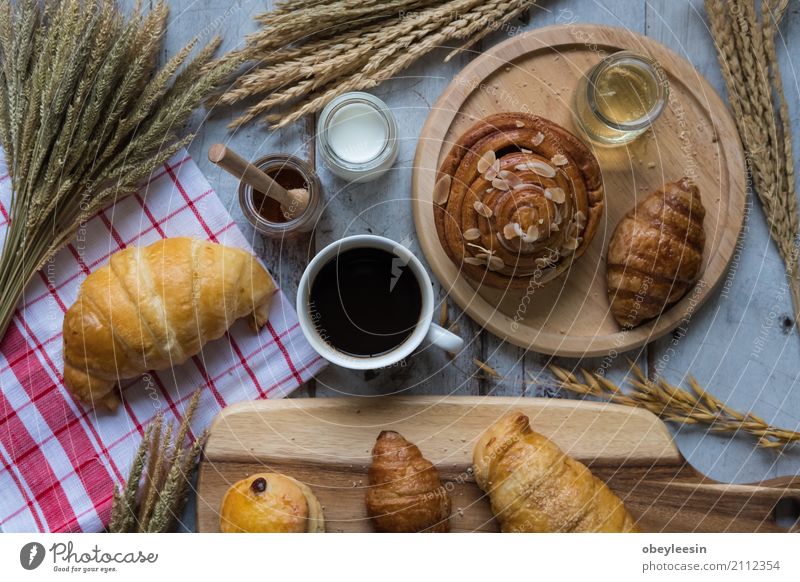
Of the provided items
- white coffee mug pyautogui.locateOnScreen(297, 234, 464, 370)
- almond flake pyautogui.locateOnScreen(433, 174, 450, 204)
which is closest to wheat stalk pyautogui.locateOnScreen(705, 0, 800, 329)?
almond flake pyautogui.locateOnScreen(433, 174, 450, 204)

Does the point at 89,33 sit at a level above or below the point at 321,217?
above

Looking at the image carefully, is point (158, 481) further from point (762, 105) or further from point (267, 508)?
point (762, 105)

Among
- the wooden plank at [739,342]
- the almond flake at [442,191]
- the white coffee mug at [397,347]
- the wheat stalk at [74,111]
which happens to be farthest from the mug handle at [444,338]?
the wheat stalk at [74,111]

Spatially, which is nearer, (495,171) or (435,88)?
(495,171)

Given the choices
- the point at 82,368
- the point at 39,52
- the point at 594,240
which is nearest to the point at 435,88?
the point at 594,240

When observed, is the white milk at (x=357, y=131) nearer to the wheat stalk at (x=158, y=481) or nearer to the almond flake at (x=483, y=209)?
the almond flake at (x=483, y=209)
